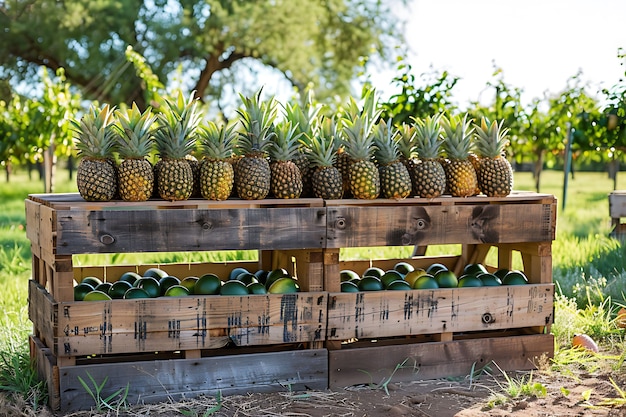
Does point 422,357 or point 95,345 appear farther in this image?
point 422,357

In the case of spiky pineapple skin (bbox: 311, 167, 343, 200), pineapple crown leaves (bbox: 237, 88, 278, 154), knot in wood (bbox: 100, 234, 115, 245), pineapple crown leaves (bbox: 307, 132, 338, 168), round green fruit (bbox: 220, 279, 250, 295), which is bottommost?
round green fruit (bbox: 220, 279, 250, 295)

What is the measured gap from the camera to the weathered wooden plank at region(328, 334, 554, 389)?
4461mm

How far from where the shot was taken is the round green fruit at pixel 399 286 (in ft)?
15.3

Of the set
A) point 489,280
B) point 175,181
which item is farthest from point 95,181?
point 489,280

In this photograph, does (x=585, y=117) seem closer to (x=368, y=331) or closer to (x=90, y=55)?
(x=368, y=331)

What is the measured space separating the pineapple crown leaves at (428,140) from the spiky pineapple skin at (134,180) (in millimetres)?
1724

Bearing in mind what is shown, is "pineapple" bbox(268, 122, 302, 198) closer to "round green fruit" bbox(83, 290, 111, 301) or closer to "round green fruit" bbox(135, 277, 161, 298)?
"round green fruit" bbox(135, 277, 161, 298)

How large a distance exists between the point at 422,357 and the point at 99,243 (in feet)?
6.88

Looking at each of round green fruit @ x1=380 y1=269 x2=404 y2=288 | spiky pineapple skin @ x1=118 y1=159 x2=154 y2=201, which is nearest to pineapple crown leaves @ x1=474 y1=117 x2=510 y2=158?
round green fruit @ x1=380 y1=269 x2=404 y2=288

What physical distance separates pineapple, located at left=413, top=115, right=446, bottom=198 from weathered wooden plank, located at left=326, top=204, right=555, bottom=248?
0.37 feet

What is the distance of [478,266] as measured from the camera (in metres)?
5.21

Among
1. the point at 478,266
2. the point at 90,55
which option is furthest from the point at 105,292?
the point at 90,55

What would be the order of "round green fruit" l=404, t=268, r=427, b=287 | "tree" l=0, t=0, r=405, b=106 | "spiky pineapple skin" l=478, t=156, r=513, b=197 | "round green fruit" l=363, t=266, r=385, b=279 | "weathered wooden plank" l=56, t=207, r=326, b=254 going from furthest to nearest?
"tree" l=0, t=0, r=405, b=106 → "round green fruit" l=363, t=266, r=385, b=279 → "round green fruit" l=404, t=268, r=427, b=287 → "spiky pineapple skin" l=478, t=156, r=513, b=197 → "weathered wooden plank" l=56, t=207, r=326, b=254

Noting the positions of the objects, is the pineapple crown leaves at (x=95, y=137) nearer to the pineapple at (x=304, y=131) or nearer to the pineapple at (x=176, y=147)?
the pineapple at (x=176, y=147)
